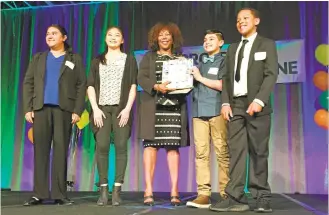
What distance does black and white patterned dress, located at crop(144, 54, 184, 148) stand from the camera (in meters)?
2.56

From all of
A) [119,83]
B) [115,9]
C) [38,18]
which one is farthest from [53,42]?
[38,18]

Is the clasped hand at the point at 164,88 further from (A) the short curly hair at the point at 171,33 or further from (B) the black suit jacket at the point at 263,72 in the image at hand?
(B) the black suit jacket at the point at 263,72

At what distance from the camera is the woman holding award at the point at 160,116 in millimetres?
2561

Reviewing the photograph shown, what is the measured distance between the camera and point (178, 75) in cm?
252

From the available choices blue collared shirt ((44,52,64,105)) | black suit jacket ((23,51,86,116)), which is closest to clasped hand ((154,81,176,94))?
black suit jacket ((23,51,86,116))

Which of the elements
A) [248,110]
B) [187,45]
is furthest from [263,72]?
[187,45]

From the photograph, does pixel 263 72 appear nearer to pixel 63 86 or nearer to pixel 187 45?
pixel 63 86

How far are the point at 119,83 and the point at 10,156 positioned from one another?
9.97ft

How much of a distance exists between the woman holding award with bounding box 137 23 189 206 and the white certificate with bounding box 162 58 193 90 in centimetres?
6

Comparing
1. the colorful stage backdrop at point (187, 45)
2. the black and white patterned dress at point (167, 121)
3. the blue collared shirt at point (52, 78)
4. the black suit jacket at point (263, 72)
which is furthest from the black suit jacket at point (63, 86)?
the colorful stage backdrop at point (187, 45)

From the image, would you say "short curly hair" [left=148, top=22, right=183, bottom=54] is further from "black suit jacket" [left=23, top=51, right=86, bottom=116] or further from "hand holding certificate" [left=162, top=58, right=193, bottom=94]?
"black suit jacket" [left=23, top=51, right=86, bottom=116]

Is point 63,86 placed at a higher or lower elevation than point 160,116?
higher

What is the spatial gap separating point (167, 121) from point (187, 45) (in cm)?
230

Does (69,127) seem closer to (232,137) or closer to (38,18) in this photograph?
(232,137)
